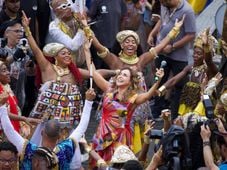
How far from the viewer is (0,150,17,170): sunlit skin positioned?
1078 cm

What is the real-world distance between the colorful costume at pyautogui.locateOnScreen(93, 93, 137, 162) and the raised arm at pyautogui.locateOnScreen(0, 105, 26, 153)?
1559mm

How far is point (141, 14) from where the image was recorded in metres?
18.1

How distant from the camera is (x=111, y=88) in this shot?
13.5 m

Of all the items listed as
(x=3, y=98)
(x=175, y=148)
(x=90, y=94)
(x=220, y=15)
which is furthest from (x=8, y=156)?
(x=220, y=15)

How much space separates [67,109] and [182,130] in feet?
9.53

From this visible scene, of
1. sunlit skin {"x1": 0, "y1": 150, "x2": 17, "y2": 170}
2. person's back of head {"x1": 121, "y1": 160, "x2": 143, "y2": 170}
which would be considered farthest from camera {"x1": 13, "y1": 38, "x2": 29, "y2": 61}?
person's back of head {"x1": 121, "y1": 160, "x2": 143, "y2": 170}

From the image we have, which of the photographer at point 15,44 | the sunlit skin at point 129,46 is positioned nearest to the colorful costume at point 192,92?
the sunlit skin at point 129,46

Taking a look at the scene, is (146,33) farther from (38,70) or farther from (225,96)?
(225,96)

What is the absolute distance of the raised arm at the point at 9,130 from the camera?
11.8 meters

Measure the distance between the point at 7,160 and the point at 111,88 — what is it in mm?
2895

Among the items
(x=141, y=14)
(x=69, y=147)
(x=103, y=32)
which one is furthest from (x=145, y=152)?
(x=141, y=14)

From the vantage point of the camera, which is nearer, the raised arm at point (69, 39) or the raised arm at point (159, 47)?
the raised arm at point (159, 47)

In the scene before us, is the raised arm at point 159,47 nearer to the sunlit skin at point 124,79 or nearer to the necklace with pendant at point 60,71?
the necklace with pendant at point 60,71

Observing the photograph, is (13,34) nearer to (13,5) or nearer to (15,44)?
(15,44)
